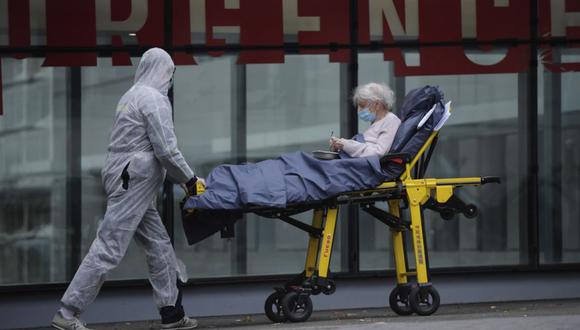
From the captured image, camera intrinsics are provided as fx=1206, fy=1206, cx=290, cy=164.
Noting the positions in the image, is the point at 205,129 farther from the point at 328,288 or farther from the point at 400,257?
the point at 328,288

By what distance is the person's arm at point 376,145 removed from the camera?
28.5ft

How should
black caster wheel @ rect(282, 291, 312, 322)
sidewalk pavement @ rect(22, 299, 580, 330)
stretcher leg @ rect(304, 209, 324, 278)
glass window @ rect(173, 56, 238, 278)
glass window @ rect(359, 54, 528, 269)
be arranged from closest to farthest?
1. sidewalk pavement @ rect(22, 299, 580, 330)
2. black caster wheel @ rect(282, 291, 312, 322)
3. stretcher leg @ rect(304, 209, 324, 278)
4. glass window @ rect(173, 56, 238, 278)
5. glass window @ rect(359, 54, 528, 269)

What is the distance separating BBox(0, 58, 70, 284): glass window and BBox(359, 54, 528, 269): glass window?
122 inches

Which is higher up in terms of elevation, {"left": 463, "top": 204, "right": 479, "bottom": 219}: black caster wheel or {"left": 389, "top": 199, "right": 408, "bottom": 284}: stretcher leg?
{"left": 463, "top": 204, "right": 479, "bottom": 219}: black caster wheel

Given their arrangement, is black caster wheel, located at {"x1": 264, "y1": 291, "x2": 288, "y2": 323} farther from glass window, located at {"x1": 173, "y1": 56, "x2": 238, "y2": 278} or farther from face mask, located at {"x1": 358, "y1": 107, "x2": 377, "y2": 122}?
glass window, located at {"x1": 173, "y1": 56, "x2": 238, "y2": 278}

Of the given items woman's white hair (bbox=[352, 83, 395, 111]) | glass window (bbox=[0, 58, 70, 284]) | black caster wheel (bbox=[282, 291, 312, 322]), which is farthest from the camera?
glass window (bbox=[0, 58, 70, 284])

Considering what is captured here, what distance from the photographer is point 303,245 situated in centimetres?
1077

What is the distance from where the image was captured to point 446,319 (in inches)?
331

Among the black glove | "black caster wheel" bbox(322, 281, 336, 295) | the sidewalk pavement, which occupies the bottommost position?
the sidewalk pavement

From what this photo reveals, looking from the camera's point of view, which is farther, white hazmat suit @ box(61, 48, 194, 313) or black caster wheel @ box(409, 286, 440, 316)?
black caster wheel @ box(409, 286, 440, 316)

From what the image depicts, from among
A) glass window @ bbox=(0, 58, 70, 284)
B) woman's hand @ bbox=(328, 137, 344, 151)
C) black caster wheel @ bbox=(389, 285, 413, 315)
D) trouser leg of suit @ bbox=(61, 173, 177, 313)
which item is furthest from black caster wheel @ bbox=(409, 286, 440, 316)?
glass window @ bbox=(0, 58, 70, 284)

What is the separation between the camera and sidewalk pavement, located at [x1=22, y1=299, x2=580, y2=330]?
25.2 ft

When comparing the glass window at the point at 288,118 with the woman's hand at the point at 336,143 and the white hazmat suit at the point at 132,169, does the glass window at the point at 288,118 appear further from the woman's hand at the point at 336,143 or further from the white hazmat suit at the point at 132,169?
the white hazmat suit at the point at 132,169

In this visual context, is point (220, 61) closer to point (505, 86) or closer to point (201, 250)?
point (201, 250)
